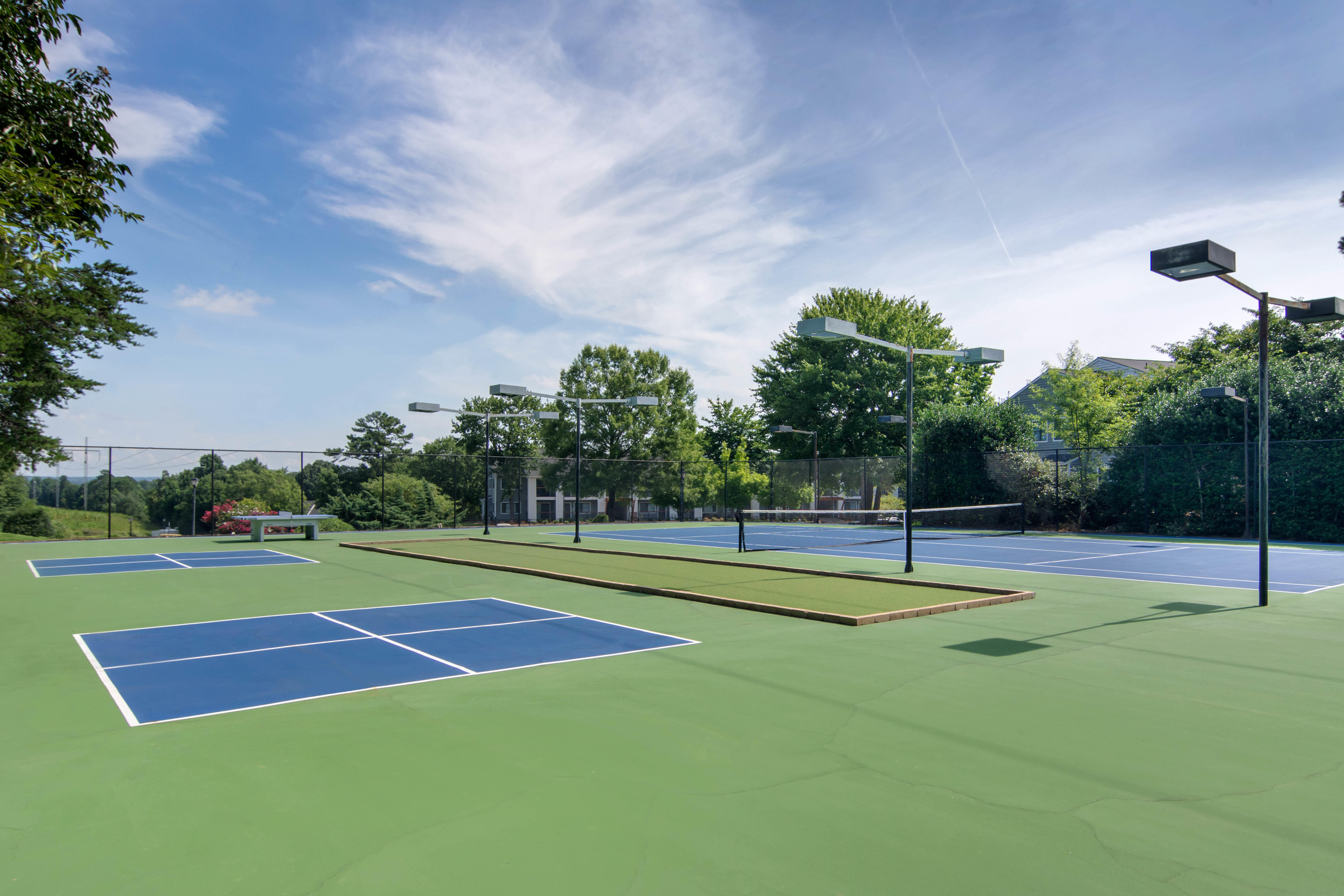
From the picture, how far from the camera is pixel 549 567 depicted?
15.0m

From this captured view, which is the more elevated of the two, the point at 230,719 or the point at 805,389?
the point at 805,389

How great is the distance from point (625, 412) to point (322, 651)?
48514 millimetres

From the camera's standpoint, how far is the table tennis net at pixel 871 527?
21.5m

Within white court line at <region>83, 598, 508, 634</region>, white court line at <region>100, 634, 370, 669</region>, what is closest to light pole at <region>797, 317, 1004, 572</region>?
white court line at <region>83, 598, 508, 634</region>

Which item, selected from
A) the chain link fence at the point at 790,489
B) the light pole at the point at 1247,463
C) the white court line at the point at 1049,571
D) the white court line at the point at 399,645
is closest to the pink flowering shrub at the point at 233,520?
the chain link fence at the point at 790,489

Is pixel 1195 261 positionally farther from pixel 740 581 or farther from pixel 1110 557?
pixel 1110 557

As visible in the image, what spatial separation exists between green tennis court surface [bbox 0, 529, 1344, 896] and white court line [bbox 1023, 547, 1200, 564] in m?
8.19

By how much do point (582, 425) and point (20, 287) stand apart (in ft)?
131

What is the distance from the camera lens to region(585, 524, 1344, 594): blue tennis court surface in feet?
41.7

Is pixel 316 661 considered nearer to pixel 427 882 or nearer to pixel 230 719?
pixel 230 719

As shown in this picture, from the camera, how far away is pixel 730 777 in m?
3.99

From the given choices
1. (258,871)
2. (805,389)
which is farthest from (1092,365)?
(258,871)

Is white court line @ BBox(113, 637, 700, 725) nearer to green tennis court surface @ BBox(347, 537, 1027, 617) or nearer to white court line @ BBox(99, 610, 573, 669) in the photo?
white court line @ BBox(99, 610, 573, 669)

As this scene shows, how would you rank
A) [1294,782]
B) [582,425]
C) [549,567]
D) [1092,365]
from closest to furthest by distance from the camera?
[1294,782] → [549,567] → [1092,365] → [582,425]
